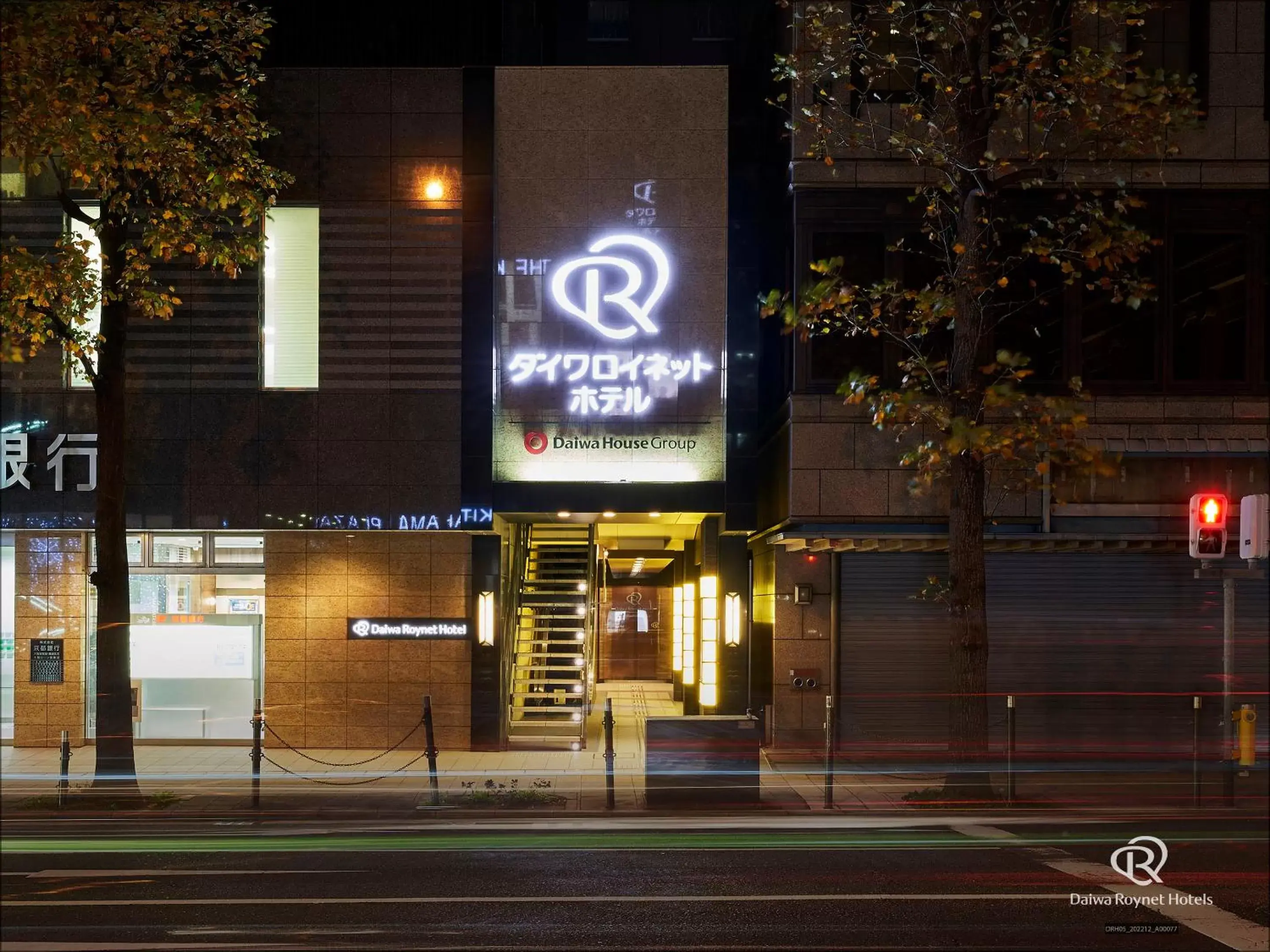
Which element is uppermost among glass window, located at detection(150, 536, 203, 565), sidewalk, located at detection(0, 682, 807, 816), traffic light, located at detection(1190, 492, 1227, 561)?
traffic light, located at detection(1190, 492, 1227, 561)

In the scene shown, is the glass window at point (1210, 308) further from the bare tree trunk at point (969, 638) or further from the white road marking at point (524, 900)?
the white road marking at point (524, 900)

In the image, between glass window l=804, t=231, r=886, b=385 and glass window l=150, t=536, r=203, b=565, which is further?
glass window l=150, t=536, r=203, b=565

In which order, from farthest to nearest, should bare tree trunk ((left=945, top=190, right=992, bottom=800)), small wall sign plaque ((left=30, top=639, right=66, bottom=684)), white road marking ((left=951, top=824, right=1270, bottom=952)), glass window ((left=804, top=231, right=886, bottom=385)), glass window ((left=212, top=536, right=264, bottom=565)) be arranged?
1. glass window ((left=212, top=536, right=264, bottom=565))
2. small wall sign plaque ((left=30, top=639, right=66, bottom=684))
3. glass window ((left=804, top=231, right=886, bottom=385))
4. bare tree trunk ((left=945, top=190, right=992, bottom=800))
5. white road marking ((left=951, top=824, right=1270, bottom=952))

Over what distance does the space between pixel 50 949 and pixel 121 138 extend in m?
9.43

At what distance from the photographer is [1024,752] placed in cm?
1736

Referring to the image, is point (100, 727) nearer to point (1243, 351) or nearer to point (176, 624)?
point (176, 624)

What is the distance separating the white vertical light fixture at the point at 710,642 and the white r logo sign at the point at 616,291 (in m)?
4.62

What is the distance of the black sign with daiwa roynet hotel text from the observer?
1886cm

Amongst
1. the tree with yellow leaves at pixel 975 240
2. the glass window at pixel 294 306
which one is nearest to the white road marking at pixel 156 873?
the tree with yellow leaves at pixel 975 240

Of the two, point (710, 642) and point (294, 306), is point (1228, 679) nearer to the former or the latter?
point (710, 642)

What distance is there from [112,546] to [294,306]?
5.84m

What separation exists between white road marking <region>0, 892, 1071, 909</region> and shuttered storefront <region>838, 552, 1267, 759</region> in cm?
859

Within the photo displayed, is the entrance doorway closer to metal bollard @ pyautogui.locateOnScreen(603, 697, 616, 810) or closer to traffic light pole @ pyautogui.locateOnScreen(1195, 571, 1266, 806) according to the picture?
metal bollard @ pyautogui.locateOnScreen(603, 697, 616, 810)

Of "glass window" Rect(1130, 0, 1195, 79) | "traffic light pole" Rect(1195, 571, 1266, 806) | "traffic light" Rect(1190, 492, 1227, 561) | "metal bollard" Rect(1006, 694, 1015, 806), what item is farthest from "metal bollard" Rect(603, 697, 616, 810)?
"glass window" Rect(1130, 0, 1195, 79)
